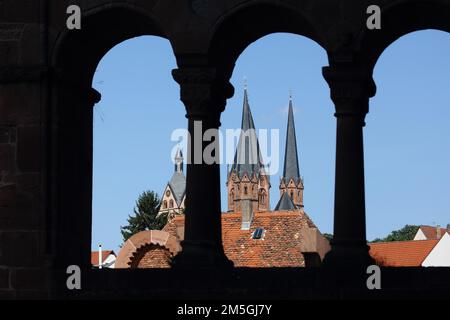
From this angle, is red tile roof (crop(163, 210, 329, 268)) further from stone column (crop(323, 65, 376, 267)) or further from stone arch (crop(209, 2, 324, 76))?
stone column (crop(323, 65, 376, 267))

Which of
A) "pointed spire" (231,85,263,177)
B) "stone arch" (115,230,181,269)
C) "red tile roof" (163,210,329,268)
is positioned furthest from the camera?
"pointed spire" (231,85,263,177)

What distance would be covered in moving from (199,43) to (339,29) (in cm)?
192

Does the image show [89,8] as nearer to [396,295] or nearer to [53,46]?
[53,46]

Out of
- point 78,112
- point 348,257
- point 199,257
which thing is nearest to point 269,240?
point 78,112

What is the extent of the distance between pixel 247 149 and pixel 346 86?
106924 mm

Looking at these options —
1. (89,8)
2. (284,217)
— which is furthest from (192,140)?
(284,217)

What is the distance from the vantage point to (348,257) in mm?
15445

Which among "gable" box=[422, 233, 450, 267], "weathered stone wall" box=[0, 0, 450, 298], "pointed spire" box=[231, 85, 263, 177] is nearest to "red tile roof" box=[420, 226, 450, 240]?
"pointed spire" box=[231, 85, 263, 177]

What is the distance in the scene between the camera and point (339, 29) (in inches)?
627

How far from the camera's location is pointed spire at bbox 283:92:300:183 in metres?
140

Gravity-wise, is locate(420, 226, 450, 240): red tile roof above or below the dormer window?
above

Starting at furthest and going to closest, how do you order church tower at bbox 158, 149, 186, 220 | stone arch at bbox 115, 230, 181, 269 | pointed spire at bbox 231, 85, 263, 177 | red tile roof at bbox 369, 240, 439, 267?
church tower at bbox 158, 149, 186, 220, pointed spire at bbox 231, 85, 263, 177, red tile roof at bbox 369, 240, 439, 267, stone arch at bbox 115, 230, 181, 269

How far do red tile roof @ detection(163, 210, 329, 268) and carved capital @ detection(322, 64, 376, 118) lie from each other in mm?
31305
